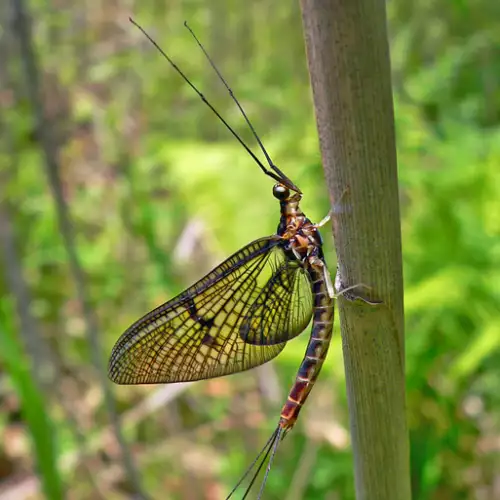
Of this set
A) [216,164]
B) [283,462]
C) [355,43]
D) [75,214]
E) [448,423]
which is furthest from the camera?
[75,214]

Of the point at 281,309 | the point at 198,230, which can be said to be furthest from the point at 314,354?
the point at 198,230

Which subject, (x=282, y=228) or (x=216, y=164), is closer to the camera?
(x=282, y=228)

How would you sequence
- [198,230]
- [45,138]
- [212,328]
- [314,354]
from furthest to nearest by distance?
[198,230]
[45,138]
[212,328]
[314,354]

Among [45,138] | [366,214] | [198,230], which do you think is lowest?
[366,214]

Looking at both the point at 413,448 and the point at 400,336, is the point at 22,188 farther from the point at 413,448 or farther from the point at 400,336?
the point at 400,336

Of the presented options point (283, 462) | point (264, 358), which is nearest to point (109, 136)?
point (283, 462)

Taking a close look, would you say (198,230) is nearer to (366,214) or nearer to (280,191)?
(280,191)
